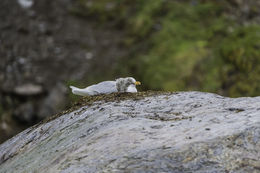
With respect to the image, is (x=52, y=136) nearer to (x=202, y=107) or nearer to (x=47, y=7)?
(x=202, y=107)

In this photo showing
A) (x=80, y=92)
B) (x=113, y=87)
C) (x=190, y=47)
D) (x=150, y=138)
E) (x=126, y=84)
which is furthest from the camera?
(x=190, y=47)

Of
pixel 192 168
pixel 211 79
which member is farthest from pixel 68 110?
pixel 211 79

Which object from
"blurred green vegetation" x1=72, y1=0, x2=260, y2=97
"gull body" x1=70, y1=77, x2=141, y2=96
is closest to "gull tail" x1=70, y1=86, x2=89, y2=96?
"gull body" x1=70, y1=77, x2=141, y2=96

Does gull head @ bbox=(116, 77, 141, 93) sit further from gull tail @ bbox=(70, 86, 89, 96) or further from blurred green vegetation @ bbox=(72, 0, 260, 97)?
blurred green vegetation @ bbox=(72, 0, 260, 97)

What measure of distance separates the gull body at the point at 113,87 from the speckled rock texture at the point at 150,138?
587mm

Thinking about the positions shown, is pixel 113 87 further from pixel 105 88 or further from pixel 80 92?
pixel 80 92

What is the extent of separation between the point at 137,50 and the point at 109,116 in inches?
456

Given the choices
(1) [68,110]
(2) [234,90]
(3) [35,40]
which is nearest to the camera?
(1) [68,110]

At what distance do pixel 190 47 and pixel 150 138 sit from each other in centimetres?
1095

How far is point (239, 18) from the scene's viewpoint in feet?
56.9

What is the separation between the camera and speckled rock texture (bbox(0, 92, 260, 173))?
181 inches

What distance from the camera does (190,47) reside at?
51.0 feet

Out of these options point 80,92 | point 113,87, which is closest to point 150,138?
point 113,87

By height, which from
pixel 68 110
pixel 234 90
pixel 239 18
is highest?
pixel 239 18
